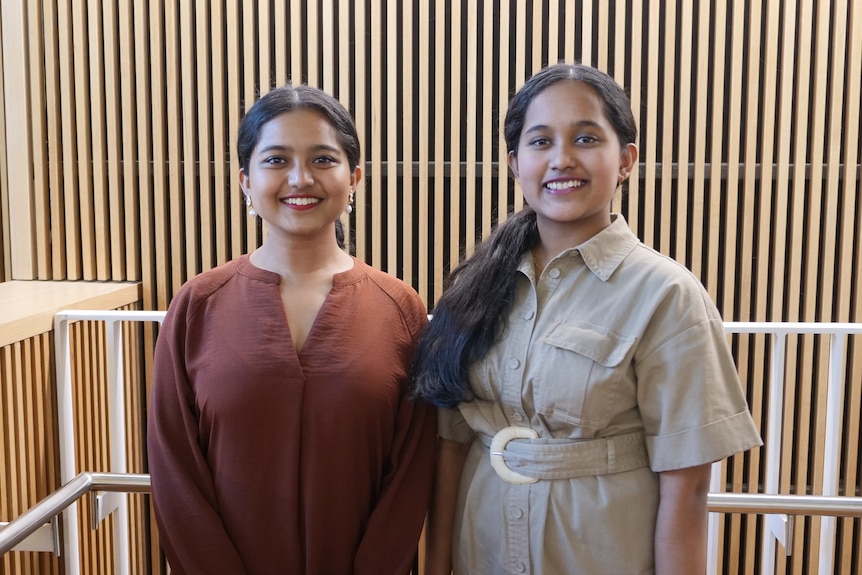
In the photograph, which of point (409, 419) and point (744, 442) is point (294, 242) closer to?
point (409, 419)

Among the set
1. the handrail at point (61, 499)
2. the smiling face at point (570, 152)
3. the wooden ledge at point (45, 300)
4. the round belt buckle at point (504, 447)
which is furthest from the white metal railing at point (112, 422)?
the smiling face at point (570, 152)

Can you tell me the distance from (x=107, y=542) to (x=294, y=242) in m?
2.86

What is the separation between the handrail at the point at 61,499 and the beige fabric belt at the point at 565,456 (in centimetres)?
104

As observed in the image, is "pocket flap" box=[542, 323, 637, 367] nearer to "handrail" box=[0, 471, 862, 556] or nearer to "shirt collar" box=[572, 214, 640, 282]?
"shirt collar" box=[572, 214, 640, 282]

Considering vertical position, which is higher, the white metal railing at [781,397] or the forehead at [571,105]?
the forehead at [571,105]

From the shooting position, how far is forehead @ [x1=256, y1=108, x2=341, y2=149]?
1.63 m

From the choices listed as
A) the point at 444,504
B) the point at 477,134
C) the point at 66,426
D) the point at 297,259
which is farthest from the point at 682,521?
the point at 477,134

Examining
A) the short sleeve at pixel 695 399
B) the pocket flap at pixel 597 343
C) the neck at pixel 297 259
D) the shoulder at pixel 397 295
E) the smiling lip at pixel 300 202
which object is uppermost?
the smiling lip at pixel 300 202

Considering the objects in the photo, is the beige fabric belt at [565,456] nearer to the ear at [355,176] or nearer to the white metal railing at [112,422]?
the ear at [355,176]

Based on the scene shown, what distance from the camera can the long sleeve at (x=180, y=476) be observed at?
62.5 inches

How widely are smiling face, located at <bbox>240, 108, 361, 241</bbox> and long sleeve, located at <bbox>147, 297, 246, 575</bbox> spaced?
30 centimetres

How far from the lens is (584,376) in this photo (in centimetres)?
145

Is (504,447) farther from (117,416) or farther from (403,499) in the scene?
(117,416)

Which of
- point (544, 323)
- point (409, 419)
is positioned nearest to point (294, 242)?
point (409, 419)
